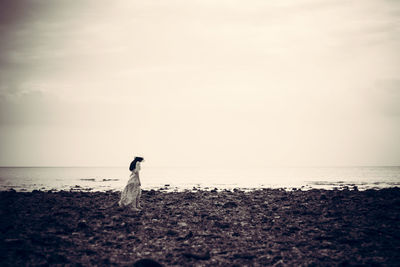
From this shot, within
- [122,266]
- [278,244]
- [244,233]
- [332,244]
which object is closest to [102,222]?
[122,266]

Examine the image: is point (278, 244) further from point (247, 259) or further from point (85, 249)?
point (85, 249)

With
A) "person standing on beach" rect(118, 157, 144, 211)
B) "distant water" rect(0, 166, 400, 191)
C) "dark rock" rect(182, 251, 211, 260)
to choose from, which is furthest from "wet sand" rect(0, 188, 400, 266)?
"distant water" rect(0, 166, 400, 191)

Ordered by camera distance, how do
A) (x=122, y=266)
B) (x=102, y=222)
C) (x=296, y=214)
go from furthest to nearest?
(x=296, y=214) → (x=102, y=222) → (x=122, y=266)

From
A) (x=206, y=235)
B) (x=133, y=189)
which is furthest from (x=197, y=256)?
(x=133, y=189)

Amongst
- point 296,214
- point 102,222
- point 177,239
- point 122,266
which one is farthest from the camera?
point 296,214

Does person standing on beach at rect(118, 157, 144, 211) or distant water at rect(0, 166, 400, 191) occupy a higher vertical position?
person standing on beach at rect(118, 157, 144, 211)

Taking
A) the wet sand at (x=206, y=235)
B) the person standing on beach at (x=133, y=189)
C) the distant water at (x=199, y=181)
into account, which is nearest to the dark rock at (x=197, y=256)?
the wet sand at (x=206, y=235)

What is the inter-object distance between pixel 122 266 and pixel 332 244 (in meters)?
7.97

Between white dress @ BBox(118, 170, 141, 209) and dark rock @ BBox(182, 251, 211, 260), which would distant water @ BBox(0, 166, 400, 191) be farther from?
dark rock @ BBox(182, 251, 211, 260)

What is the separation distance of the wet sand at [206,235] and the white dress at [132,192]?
0.79 meters

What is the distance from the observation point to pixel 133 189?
17.2 metres

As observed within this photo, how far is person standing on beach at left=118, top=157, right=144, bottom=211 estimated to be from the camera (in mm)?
17062

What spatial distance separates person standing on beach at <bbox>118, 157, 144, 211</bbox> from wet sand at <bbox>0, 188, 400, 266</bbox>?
776mm

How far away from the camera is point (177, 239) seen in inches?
456
